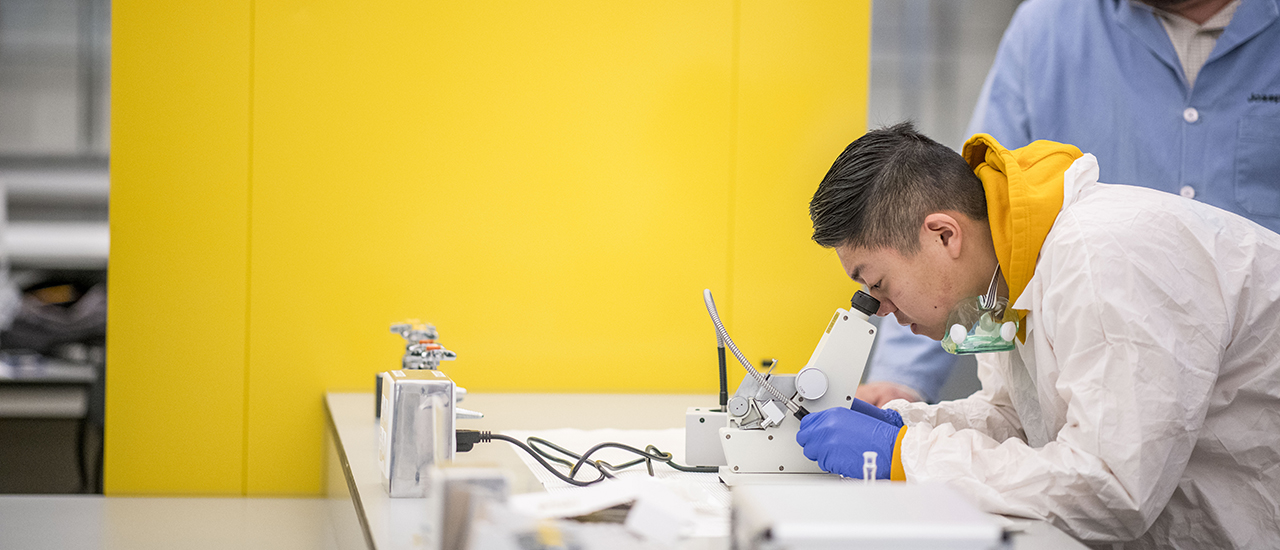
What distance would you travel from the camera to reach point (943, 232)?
1.50m

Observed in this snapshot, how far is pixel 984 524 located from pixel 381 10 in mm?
2194

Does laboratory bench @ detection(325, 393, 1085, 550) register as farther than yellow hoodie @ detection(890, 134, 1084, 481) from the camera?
No

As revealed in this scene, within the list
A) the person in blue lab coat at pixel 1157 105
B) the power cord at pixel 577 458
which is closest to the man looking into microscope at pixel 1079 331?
the power cord at pixel 577 458

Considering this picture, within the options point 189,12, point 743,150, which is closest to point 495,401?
point 743,150

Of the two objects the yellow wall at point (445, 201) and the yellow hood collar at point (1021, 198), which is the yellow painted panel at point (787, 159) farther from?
the yellow hood collar at point (1021, 198)

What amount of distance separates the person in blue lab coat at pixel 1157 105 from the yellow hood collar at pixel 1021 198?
64 centimetres

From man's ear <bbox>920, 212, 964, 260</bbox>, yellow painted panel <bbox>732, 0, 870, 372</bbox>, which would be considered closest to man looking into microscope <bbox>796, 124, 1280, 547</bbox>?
man's ear <bbox>920, 212, 964, 260</bbox>

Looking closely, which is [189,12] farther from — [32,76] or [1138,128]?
[1138,128]

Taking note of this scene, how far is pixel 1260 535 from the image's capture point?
1.37 meters

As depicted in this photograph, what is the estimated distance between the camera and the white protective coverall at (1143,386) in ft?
4.00

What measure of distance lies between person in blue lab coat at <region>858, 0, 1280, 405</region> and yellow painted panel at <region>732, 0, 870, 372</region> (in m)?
0.49

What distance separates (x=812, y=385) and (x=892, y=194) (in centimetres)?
33

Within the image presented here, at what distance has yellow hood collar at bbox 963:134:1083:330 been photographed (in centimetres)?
140

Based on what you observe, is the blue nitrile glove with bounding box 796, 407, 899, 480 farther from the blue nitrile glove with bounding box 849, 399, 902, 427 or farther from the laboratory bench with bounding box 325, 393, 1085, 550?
the laboratory bench with bounding box 325, 393, 1085, 550
